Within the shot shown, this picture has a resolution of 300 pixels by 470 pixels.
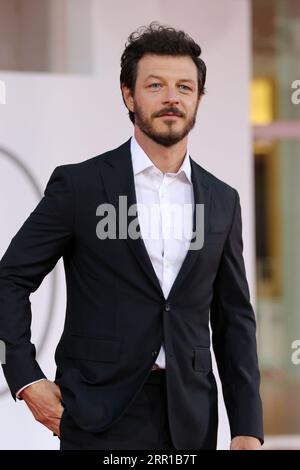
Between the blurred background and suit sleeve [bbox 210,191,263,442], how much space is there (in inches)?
79.2

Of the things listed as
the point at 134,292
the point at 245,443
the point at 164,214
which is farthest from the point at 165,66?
the point at 245,443

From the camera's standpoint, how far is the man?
8.61ft

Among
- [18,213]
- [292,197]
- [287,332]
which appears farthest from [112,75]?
[287,332]

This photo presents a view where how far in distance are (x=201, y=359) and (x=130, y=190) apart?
0.53m

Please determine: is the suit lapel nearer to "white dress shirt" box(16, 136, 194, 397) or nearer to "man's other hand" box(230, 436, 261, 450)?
"white dress shirt" box(16, 136, 194, 397)

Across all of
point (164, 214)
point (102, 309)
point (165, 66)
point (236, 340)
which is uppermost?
point (165, 66)

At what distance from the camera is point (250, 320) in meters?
2.84

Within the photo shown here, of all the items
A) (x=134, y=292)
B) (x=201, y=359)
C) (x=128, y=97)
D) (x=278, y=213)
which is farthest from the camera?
(x=278, y=213)

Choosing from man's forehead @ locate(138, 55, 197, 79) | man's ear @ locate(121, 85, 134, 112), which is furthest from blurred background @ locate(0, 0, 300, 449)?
man's forehead @ locate(138, 55, 197, 79)

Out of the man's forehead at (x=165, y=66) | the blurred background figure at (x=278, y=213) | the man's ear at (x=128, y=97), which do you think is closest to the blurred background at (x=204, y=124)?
the blurred background figure at (x=278, y=213)

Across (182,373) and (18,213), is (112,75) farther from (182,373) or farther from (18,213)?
(182,373)

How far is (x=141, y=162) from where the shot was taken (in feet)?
9.04

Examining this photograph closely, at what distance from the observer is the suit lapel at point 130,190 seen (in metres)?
2.62

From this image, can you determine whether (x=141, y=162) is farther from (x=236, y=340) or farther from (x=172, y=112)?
(x=236, y=340)
